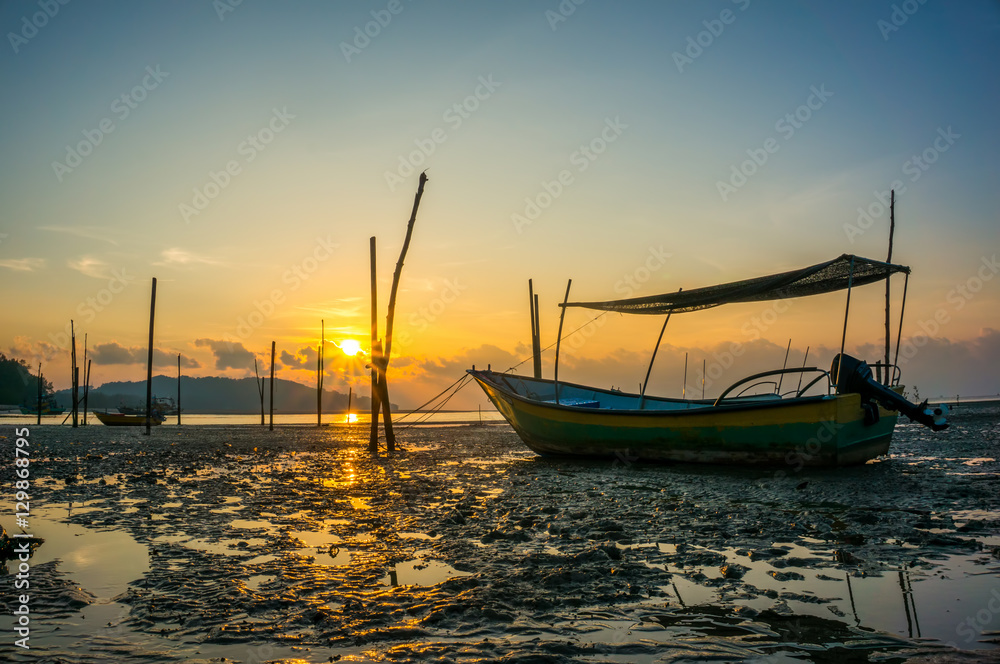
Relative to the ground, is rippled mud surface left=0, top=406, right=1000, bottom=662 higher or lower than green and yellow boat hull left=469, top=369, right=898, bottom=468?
lower

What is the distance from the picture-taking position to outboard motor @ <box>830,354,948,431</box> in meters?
10.4

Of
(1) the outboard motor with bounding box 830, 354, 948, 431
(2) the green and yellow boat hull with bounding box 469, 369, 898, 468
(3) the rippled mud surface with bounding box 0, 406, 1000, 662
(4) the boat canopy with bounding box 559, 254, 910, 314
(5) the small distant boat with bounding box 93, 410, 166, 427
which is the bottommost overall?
(5) the small distant boat with bounding box 93, 410, 166, 427

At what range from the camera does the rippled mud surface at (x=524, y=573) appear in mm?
3111

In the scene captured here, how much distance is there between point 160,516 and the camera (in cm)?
704

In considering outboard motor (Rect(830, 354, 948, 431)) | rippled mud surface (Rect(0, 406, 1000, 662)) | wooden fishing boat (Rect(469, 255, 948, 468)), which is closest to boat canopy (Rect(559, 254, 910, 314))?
wooden fishing boat (Rect(469, 255, 948, 468))

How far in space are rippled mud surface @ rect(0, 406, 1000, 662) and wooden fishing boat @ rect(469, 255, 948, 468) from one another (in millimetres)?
1494

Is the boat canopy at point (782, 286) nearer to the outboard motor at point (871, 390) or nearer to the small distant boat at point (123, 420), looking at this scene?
the outboard motor at point (871, 390)

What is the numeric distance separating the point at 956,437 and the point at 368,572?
20.3m

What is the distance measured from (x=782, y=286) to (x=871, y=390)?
2.64 m

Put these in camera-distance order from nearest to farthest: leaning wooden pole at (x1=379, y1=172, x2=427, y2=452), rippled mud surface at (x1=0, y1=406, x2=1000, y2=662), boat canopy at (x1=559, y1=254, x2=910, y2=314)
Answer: rippled mud surface at (x1=0, y1=406, x2=1000, y2=662) → boat canopy at (x1=559, y1=254, x2=910, y2=314) → leaning wooden pole at (x1=379, y1=172, x2=427, y2=452)

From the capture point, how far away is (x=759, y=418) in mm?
11062

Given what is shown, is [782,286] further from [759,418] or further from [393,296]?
[393,296]

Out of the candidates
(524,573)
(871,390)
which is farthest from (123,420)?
(524,573)

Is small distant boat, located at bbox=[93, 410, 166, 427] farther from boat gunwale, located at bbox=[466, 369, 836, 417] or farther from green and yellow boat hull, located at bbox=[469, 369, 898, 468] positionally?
green and yellow boat hull, located at bbox=[469, 369, 898, 468]
